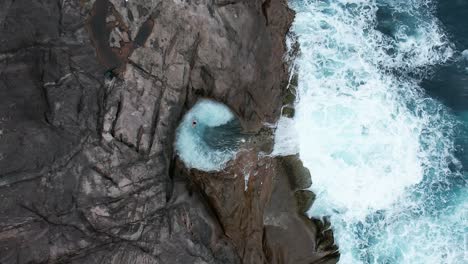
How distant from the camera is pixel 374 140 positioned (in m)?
9.35

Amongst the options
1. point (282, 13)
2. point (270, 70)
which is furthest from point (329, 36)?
point (270, 70)

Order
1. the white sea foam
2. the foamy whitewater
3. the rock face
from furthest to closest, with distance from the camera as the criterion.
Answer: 1. the foamy whitewater
2. the white sea foam
3. the rock face

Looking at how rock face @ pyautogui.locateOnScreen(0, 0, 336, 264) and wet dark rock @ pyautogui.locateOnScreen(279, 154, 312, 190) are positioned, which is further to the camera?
wet dark rock @ pyautogui.locateOnScreen(279, 154, 312, 190)

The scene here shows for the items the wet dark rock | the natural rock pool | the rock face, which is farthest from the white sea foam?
the wet dark rock

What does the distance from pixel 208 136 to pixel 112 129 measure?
178 centimetres

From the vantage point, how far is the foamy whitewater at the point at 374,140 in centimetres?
904

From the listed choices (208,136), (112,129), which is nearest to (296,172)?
(208,136)

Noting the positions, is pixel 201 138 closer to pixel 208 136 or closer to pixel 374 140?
pixel 208 136

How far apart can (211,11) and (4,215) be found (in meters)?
4.68

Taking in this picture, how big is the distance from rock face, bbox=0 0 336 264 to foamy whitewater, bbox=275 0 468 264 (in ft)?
6.82

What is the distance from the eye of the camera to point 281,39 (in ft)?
29.5

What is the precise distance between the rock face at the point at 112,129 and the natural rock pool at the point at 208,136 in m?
0.18

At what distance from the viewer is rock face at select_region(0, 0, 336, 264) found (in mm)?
6449

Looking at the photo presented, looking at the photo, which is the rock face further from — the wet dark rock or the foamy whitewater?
the foamy whitewater
